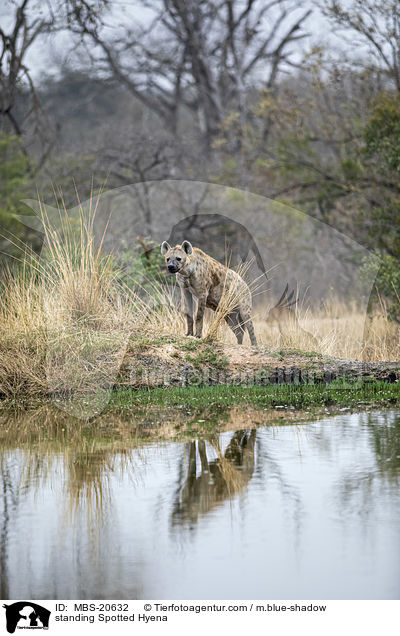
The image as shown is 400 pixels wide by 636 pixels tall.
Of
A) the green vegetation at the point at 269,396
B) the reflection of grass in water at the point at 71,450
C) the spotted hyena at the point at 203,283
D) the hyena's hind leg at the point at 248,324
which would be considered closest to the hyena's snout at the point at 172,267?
the spotted hyena at the point at 203,283

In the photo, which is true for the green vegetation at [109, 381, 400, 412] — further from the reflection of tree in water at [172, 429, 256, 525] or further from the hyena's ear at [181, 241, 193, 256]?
the reflection of tree in water at [172, 429, 256, 525]

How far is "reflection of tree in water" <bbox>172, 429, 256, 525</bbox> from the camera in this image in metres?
5.01

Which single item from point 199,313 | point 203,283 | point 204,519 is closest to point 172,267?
point 203,283

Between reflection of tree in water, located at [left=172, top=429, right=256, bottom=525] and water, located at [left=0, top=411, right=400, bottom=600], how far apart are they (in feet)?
0.05

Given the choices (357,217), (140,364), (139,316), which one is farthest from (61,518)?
(357,217)

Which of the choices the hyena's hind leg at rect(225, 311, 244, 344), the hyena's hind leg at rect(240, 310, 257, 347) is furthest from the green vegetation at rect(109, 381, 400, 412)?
the hyena's hind leg at rect(225, 311, 244, 344)

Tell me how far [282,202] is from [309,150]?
1715 mm

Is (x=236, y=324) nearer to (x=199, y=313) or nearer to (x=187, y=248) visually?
(x=199, y=313)

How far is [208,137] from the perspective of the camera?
3359cm

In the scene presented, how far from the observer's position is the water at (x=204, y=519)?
13.1 ft

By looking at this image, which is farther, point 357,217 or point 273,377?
point 357,217
